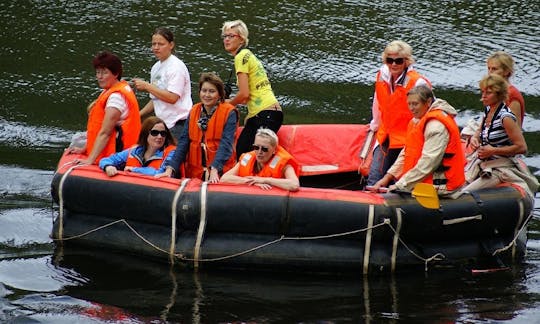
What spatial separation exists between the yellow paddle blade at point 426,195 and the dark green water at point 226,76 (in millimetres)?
559

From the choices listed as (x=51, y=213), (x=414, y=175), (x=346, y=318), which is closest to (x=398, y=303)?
(x=346, y=318)

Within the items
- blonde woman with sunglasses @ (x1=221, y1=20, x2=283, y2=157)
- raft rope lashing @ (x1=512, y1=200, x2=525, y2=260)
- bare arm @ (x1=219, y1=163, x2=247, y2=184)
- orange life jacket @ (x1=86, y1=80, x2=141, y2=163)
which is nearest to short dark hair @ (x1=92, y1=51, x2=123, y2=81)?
orange life jacket @ (x1=86, y1=80, x2=141, y2=163)

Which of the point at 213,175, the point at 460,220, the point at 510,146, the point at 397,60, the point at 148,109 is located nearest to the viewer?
the point at 460,220

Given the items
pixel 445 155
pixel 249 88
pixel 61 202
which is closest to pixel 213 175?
pixel 249 88

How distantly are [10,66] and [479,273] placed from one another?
763cm

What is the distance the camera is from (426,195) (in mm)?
7527

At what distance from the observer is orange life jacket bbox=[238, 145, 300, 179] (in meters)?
7.86

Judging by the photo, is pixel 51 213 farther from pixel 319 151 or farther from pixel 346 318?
pixel 346 318

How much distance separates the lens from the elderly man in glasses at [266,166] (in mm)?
7746

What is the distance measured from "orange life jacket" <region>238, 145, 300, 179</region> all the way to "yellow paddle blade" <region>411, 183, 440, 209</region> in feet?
3.02

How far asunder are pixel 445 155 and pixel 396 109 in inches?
30.6

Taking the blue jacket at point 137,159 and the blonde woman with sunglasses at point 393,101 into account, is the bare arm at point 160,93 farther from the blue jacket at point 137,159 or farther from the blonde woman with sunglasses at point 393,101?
the blonde woman with sunglasses at point 393,101

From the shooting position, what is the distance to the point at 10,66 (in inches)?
528

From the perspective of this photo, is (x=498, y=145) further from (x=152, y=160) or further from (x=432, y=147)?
(x=152, y=160)
